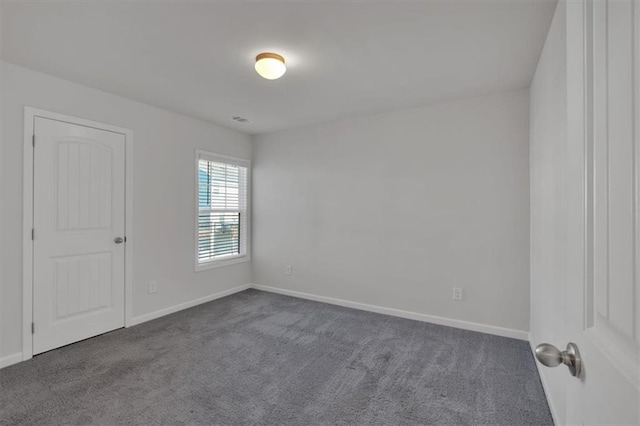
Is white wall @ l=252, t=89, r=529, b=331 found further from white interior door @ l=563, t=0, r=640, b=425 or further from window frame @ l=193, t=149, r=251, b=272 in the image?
white interior door @ l=563, t=0, r=640, b=425

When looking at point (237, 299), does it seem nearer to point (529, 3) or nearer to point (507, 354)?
point (507, 354)

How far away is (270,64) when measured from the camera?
2326 mm

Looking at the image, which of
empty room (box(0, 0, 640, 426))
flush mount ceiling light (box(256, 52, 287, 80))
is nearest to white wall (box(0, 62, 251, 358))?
empty room (box(0, 0, 640, 426))

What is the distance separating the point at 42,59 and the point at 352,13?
96.8 inches

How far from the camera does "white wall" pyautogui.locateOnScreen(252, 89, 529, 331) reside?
9.96 feet

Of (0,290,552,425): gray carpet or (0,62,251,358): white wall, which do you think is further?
(0,62,251,358): white wall

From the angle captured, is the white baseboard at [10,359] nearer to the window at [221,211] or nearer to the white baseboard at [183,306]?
the white baseboard at [183,306]

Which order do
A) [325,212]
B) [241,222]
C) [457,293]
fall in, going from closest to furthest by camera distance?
[457,293], [325,212], [241,222]

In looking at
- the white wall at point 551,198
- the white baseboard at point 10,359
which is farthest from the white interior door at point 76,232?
the white wall at point 551,198

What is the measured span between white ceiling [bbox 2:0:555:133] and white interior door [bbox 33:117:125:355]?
61 centimetres

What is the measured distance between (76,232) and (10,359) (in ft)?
3.60

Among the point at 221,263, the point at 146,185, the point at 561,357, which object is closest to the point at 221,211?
the point at 221,263

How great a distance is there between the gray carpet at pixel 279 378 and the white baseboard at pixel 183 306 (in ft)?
0.74

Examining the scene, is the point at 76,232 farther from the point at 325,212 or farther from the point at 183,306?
the point at 325,212
